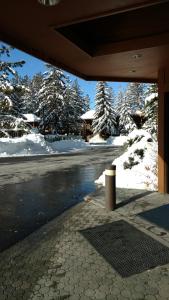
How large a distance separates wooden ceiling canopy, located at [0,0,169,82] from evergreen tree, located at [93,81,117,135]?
5342 centimetres

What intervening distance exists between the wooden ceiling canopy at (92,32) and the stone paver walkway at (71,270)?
3691 mm

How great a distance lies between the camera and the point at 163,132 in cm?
934

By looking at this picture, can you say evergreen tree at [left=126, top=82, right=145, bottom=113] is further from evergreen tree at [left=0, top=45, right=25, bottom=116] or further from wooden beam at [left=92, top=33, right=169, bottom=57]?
wooden beam at [left=92, top=33, right=169, bottom=57]

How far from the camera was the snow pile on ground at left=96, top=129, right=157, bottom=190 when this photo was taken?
35.4 feet

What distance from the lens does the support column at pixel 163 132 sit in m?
9.17

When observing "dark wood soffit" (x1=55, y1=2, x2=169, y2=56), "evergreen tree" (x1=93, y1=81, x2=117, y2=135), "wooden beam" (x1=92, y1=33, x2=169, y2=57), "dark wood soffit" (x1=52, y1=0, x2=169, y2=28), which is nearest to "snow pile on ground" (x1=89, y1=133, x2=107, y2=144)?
"evergreen tree" (x1=93, y1=81, x2=117, y2=135)

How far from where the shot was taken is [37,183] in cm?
1269

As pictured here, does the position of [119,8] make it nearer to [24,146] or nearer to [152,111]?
[152,111]

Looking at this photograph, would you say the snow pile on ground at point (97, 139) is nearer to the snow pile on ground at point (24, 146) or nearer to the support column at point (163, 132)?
the snow pile on ground at point (24, 146)

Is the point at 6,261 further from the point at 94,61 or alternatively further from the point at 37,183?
the point at 37,183

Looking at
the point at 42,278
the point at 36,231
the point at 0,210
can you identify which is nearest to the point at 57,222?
the point at 36,231

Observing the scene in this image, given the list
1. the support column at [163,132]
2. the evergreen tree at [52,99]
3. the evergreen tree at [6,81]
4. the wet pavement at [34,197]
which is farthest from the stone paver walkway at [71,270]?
the evergreen tree at [52,99]

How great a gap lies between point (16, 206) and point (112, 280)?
16.9 ft

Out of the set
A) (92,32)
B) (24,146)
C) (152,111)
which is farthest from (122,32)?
(24,146)
